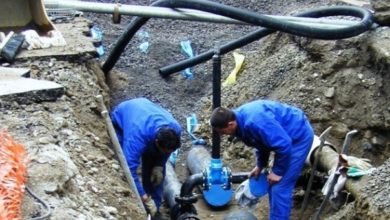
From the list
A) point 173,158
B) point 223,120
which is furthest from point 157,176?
point 173,158

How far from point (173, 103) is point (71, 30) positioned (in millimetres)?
2093

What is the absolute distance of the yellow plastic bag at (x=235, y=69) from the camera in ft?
33.9

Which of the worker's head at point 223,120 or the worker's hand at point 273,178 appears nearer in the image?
the worker's head at point 223,120

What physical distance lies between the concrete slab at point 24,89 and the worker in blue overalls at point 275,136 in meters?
1.47

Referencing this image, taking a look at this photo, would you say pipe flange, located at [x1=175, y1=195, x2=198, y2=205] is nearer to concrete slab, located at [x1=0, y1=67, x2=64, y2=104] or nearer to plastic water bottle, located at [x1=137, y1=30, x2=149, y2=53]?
concrete slab, located at [x1=0, y1=67, x2=64, y2=104]

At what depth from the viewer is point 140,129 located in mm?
6691

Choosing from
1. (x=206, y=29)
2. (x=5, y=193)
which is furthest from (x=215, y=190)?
(x=206, y=29)

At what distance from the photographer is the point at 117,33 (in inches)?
461

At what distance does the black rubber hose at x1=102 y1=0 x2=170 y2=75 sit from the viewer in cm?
923

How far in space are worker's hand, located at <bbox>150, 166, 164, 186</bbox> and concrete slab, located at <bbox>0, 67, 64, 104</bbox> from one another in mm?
1434

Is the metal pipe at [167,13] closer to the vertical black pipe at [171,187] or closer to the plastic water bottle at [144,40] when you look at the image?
the vertical black pipe at [171,187]

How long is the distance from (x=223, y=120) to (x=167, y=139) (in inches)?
21.4

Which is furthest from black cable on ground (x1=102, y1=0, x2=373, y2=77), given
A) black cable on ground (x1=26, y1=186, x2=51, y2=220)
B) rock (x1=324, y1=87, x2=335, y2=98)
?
black cable on ground (x1=26, y1=186, x2=51, y2=220)

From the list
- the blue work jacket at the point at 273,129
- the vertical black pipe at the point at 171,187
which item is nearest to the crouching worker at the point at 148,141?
the vertical black pipe at the point at 171,187
